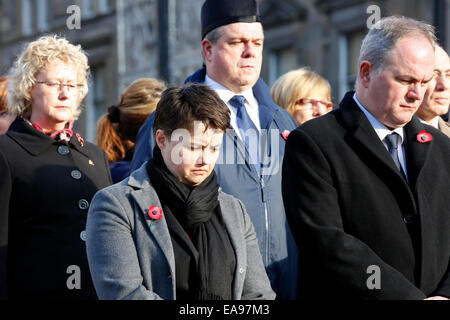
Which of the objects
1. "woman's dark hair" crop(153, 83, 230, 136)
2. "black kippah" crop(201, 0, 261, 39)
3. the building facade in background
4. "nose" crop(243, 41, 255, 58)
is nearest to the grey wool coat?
"woman's dark hair" crop(153, 83, 230, 136)

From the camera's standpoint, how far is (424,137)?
148 inches

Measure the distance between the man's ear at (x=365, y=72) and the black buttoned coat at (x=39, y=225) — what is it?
149 centimetres

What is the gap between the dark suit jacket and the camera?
347 centimetres

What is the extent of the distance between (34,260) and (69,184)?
1.38ft

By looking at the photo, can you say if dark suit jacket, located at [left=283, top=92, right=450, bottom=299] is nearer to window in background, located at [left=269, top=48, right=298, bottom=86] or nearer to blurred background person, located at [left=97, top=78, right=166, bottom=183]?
blurred background person, located at [left=97, top=78, right=166, bottom=183]

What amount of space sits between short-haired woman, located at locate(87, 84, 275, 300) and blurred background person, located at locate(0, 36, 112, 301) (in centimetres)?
81

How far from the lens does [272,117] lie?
463cm

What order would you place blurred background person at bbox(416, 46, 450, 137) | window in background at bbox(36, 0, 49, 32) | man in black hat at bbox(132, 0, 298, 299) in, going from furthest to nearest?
window in background at bbox(36, 0, 49, 32) → blurred background person at bbox(416, 46, 450, 137) → man in black hat at bbox(132, 0, 298, 299)

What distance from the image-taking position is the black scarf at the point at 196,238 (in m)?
3.43

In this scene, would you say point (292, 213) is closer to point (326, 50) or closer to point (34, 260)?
point (34, 260)

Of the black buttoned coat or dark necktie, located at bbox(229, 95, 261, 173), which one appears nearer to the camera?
the black buttoned coat

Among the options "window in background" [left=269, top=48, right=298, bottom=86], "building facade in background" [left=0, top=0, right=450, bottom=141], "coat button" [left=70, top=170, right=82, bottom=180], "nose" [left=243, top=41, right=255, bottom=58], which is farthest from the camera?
"window in background" [left=269, top=48, right=298, bottom=86]

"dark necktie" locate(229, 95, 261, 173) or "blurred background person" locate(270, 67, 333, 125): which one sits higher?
"blurred background person" locate(270, 67, 333, 125)

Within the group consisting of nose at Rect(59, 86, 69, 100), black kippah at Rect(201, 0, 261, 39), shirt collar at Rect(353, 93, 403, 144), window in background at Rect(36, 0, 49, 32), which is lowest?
shirt collar at Rect(353, 93, 403, 144)
